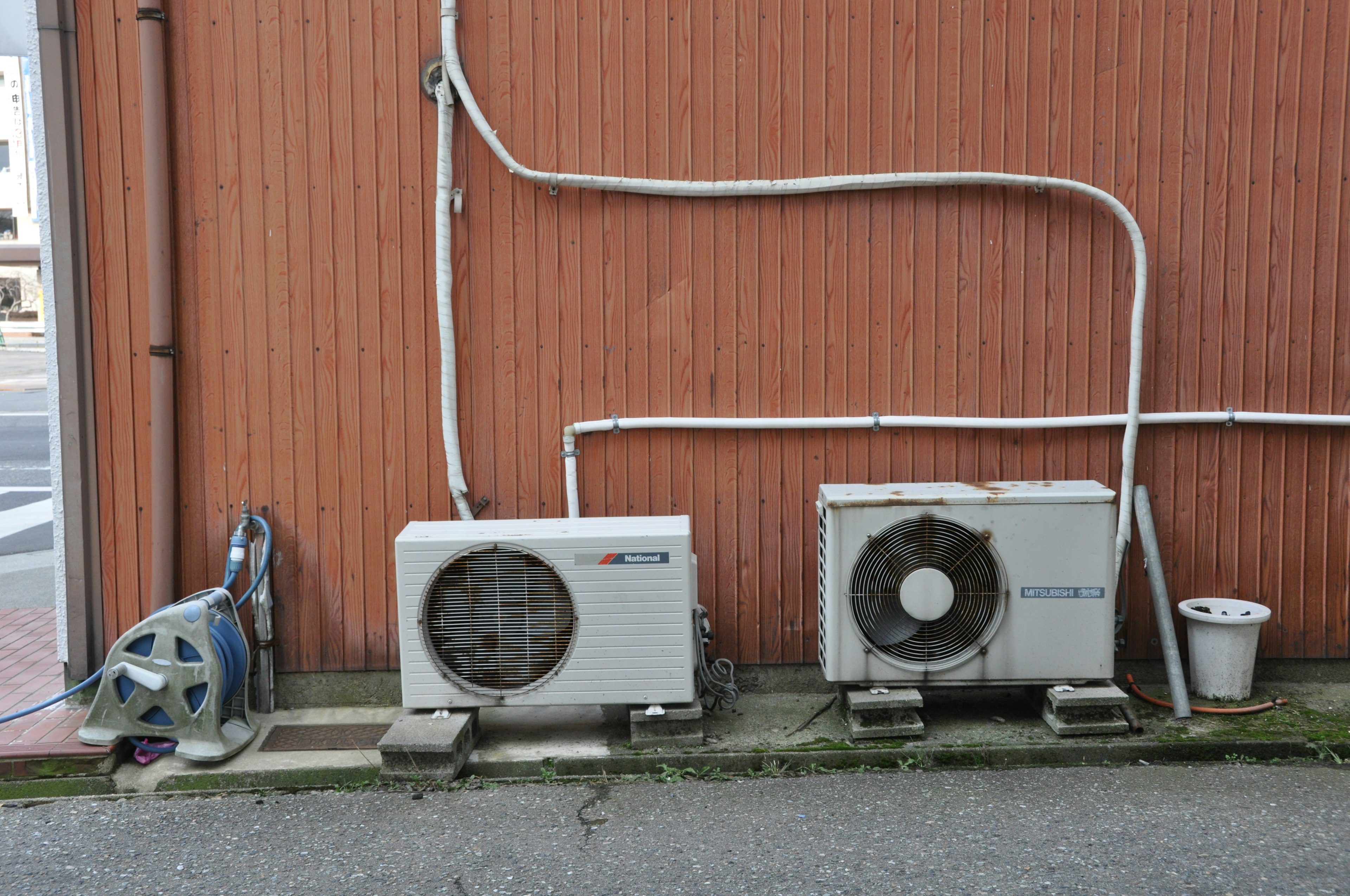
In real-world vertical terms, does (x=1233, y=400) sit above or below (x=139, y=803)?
above

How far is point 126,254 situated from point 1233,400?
552 centimetres

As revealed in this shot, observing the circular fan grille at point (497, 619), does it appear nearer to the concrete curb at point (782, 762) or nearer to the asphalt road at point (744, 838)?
the concrete curb at point (782, 762)

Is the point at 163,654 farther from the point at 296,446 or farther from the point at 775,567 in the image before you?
the point at 775,567

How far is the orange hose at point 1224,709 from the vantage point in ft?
15.4

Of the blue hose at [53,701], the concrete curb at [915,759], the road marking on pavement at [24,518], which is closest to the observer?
the concrete curb at [915,759]

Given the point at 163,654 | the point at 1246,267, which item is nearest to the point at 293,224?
the point at 163,654

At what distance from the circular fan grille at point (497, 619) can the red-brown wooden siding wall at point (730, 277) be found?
0.68 metres

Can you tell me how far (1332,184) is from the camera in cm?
493

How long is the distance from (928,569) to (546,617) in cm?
174

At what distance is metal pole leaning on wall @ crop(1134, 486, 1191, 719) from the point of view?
4750mm

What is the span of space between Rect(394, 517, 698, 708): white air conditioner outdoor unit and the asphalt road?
455 mm

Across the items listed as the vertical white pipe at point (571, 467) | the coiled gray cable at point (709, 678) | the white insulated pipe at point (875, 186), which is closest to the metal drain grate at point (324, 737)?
the vertical white pipe at point (571, 467)

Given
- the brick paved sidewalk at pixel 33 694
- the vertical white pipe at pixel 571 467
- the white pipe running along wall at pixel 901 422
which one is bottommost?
the brick paved sidewalk at pixel 33 694

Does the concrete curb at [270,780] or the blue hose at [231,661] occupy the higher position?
the blue hose at [231,661]
